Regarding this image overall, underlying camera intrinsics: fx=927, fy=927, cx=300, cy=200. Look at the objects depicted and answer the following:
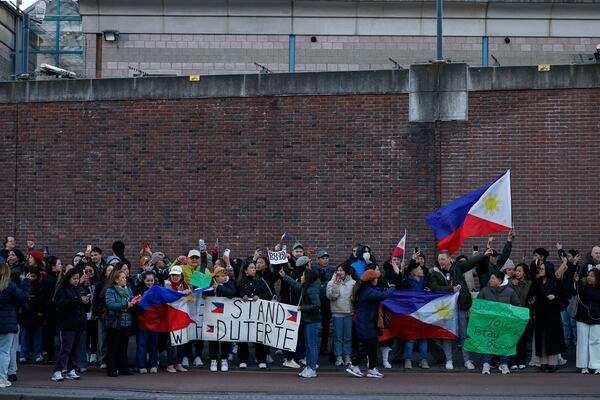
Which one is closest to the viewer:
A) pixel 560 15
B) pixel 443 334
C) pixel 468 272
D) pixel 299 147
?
pixel 443 334

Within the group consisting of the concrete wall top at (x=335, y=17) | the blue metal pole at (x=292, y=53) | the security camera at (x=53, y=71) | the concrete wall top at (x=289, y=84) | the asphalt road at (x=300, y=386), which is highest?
the concrete wall top at (x=335, y=17)

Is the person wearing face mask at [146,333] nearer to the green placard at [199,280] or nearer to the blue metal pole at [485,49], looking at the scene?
the green placard at [199,280]

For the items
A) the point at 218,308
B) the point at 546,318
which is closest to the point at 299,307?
the point at 218,308

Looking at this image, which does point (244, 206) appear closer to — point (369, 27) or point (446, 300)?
point (446, 300)

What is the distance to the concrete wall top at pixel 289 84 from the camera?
19.6 metres

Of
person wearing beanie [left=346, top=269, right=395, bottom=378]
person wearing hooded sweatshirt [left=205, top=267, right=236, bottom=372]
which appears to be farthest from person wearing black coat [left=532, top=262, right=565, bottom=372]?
person wearing hooded sweatshirt [left=205, top=267, right=236, bottom=372]

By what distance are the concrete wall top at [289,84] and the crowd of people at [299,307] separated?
14.1 ft

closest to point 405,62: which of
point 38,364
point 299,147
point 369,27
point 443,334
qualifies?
point 369,27

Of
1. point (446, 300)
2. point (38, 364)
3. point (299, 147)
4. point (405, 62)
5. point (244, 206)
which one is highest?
point (405, 62)

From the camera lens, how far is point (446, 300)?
628 inches

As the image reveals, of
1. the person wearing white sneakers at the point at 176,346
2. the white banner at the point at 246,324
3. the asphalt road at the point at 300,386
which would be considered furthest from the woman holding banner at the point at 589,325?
the person wearing white sneakers at the point at 176,346

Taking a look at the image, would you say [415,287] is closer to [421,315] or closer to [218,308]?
[421,315]

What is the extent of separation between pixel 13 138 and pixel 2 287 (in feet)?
29.1

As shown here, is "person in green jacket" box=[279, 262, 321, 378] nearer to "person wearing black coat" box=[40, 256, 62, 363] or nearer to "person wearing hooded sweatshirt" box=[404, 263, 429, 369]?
"person wearing hooded sweatshirt" box=[404, 263, 429, 369]
